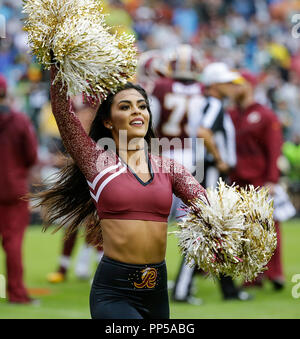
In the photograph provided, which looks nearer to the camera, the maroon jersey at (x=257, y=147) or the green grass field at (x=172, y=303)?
the green grass field at (x=172, y=303)

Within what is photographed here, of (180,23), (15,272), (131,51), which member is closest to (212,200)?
(131,51)

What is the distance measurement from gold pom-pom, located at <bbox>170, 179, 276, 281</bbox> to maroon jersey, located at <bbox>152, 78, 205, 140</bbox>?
12.0 feet

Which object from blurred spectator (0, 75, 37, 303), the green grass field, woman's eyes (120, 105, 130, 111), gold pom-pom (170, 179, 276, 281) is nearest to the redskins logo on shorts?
gold pom-pom (170, 179, 276, 281)

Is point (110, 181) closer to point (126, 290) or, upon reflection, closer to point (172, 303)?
point (126, 290)

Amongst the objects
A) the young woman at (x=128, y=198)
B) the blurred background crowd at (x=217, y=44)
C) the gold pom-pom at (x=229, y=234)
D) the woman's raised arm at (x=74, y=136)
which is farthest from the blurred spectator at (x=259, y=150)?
the blurred background crowd at (x=217, y=44)

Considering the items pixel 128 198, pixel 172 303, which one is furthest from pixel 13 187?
pixel 128 198

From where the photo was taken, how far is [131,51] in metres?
3.42

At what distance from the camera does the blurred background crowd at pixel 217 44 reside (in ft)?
44.7

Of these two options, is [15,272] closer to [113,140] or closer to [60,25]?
[113,140]

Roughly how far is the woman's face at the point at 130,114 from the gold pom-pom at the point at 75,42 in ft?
0.64

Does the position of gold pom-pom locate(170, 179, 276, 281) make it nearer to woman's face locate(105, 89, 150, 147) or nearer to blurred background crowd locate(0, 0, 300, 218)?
woman's face locate(105, 89, 150, 147)

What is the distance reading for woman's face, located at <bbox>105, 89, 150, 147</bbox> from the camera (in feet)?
11.5

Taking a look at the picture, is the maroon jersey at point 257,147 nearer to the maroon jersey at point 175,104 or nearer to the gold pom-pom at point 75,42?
the maroon jersey at point 175,104

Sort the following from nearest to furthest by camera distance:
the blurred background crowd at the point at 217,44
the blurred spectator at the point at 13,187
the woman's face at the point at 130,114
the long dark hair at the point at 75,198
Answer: the woman's face at the point at 130,114
the long dark hair at the point at 75,198
the blurred spectator at the point at 13,187
the blurred background crowd at the point at 217,44
